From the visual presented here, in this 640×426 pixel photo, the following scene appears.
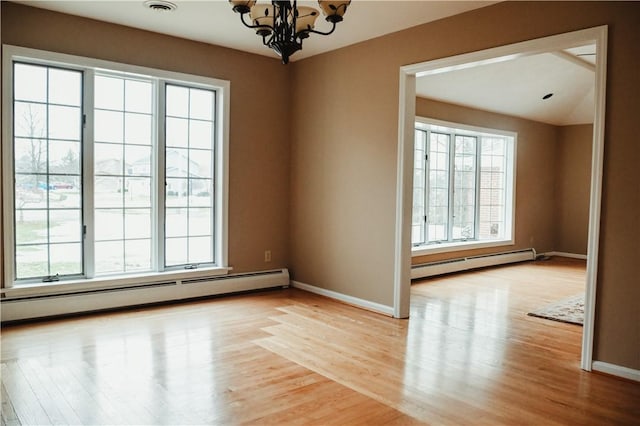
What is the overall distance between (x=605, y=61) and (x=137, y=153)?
4.06m

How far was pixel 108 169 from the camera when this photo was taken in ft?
15.4

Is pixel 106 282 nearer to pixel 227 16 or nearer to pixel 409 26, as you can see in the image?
pixel 227 16

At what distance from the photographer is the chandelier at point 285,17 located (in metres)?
2.65

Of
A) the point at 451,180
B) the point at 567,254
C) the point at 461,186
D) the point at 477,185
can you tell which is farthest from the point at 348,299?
the point at 567,254

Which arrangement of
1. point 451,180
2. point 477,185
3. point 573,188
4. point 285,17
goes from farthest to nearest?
point 573,188 < point 477,185 < point 451,180 < point 285,17

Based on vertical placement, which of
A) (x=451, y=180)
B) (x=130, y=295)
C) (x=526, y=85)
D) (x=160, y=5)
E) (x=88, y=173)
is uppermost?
(x=526, y=85)

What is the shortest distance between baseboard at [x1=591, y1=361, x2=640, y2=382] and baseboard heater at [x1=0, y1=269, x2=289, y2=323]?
3.47 metres

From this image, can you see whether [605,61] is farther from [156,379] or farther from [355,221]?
[156,379]

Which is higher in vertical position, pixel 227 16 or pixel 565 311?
pixel 227 16

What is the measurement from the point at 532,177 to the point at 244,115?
223 inches

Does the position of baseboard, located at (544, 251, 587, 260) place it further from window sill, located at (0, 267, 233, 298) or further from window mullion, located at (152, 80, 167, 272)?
window mullion, located at (152, 80, 167, 272)

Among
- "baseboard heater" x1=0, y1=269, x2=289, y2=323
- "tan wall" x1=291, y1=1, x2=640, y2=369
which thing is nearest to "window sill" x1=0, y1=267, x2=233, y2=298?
"baseboard heater" x1=0, y1=269, x2=289, y2=323

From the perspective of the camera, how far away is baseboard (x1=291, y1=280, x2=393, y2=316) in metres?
4.83

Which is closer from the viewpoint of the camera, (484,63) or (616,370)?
(616,370)
